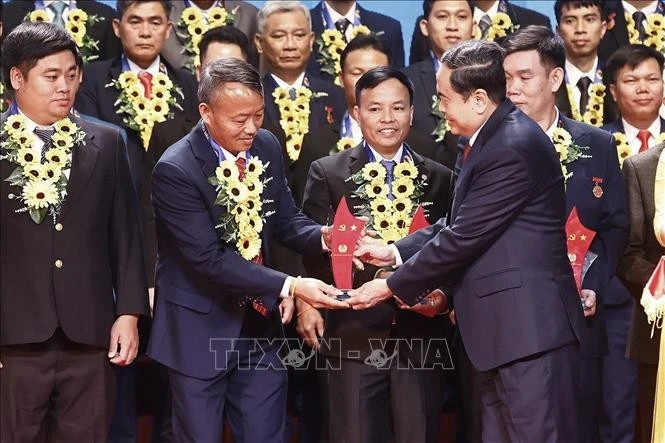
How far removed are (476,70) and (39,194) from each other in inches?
66.1

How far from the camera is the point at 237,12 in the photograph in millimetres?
7016

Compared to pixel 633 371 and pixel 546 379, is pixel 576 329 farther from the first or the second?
pixel 633 371

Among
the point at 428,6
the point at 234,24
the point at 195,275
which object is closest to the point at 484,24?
the point at 428,6

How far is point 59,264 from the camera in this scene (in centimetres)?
460

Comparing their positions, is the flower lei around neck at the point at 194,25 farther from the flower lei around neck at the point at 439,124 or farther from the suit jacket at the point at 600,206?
the suit jacket at the point at 600,206

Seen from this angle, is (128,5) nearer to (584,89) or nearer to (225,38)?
(225,38)

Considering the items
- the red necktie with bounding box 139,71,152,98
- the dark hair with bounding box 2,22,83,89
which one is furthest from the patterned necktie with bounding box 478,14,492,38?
the dark hair with bounding box 2,22,83,89

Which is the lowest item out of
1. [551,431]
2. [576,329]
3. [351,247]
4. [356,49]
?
[551,431]

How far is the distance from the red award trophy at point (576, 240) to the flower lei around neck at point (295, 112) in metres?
1.73

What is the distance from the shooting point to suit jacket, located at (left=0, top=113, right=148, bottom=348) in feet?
15.0

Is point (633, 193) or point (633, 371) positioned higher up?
point (633, 193)

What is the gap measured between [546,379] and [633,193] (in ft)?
4.29

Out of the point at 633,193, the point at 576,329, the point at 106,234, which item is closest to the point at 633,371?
the point at 633,193

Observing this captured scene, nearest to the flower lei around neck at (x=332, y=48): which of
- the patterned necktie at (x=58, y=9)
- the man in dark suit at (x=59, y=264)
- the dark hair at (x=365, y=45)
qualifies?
the dark hair at (x=365, y=45)
